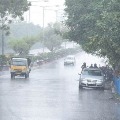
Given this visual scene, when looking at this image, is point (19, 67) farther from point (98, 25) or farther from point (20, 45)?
point (20, 45)

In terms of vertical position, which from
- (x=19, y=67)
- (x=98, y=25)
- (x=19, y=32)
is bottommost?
(x=19, y=67)

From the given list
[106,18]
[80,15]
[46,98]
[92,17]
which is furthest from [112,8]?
[80,15]

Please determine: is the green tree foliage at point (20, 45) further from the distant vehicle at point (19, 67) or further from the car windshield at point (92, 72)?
the car windshield at point (92, 72)

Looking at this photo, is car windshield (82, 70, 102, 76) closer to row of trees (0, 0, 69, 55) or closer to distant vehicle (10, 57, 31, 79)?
row of trees (0, 0, 69, 55)

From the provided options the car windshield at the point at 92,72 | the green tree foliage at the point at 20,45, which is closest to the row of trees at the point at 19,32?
the green tree foliage at the point at 20,45

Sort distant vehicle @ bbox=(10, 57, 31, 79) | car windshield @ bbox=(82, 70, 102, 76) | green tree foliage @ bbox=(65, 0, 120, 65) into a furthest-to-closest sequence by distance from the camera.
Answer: distant vehicle @ bbox=(10, 57, 31, 79) → car windshield @ bbox=(82, 70, 102, 76) → green tree foliage @ bbox=(65, 0, 120, 65)

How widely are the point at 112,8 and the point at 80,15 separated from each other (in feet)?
42.2

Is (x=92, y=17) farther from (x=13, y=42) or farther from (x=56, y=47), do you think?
(x=56, y=47)

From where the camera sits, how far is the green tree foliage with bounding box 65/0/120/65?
25.3 m

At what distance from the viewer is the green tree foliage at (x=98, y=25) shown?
2528cm

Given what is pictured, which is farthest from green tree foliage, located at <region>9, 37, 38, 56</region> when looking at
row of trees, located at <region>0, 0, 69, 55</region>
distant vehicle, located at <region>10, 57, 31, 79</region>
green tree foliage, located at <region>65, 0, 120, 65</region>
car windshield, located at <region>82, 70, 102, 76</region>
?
car windshield, located at <region>82, 70, 102, 76</region>

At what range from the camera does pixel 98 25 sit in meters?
26.3

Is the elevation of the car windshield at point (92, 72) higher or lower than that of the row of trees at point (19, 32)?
lower

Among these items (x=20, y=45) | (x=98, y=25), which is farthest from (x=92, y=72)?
(x=20, y=45)
